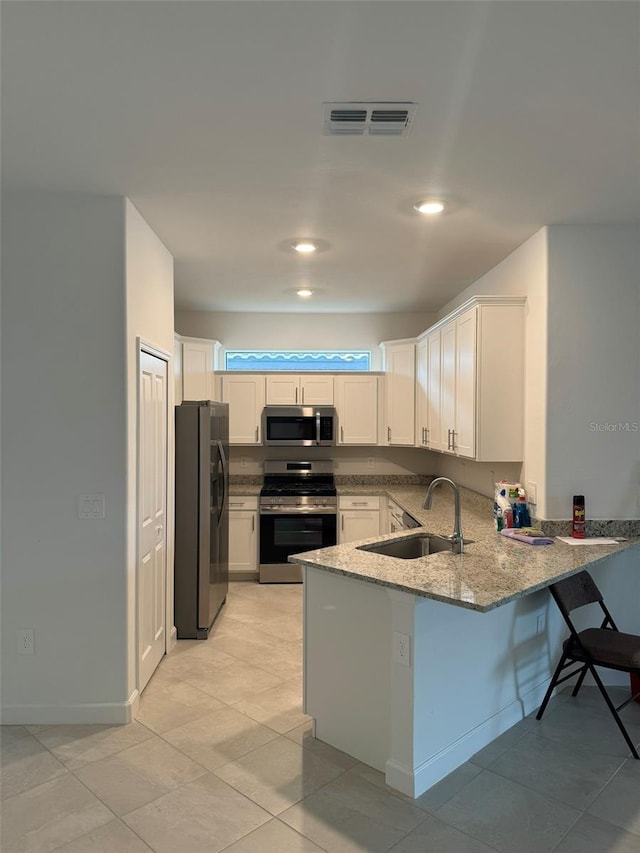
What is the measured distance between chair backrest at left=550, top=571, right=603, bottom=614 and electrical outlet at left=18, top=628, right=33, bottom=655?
260cm

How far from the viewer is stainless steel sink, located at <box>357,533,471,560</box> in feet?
10.9

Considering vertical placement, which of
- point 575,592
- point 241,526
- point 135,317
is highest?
point 135,317

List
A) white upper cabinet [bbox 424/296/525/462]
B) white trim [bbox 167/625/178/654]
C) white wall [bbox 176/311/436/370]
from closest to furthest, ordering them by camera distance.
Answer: white upper cabinet [bbox 424/296/525/462]
white trim [bbox 167/625/178/654]
white wall [bbox 176/311/436/370]

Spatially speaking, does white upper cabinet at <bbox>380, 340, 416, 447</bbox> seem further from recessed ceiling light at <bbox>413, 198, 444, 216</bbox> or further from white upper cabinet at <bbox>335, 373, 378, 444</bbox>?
recessed ceiling light at <bbox>413, 198, 444, 216</bbox>

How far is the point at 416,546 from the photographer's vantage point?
11.4 ft

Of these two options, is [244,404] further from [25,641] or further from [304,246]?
[25,641]

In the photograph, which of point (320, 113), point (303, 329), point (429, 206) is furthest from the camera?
point (303, 329)

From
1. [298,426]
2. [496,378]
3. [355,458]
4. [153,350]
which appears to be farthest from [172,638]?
[355,458]

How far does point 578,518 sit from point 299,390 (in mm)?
3235

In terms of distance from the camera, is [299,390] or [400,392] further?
[299,390]

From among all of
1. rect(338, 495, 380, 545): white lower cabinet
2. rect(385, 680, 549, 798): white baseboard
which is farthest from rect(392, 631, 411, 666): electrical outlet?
rect(338, 495, 380, 545): white lower cabinet

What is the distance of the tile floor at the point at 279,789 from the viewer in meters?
2.18

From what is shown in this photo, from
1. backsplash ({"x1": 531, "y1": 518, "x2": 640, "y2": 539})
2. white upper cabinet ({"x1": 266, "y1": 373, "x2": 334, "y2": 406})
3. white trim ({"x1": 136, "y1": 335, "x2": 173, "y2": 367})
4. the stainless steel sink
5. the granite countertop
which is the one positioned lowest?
the stainless steel sink

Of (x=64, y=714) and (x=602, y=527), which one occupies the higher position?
(x=602, y=527)
